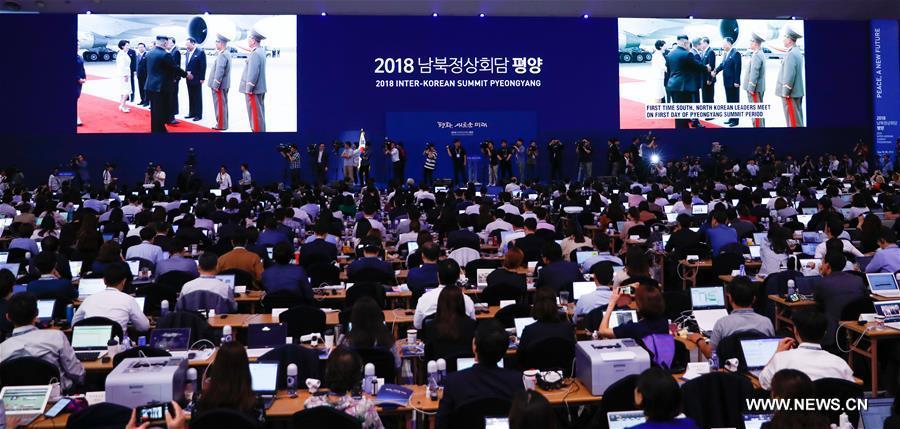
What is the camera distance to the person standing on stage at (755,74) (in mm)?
26547

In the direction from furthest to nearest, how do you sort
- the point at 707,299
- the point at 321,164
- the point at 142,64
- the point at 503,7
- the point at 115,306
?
the point at 503,7 < the point at 321,164 < the point at 142,64 < the point at 707,299 < the point at 115,306

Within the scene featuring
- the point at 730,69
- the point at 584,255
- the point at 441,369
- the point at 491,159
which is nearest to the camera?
the point at 441,369

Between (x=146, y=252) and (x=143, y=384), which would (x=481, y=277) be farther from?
(x=143, y=384)

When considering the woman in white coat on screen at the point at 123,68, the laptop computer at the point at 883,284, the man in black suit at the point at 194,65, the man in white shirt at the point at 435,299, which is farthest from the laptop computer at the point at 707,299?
the woman in white coat on screen at the point at 123,68

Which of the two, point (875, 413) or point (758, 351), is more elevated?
point (758, 351)

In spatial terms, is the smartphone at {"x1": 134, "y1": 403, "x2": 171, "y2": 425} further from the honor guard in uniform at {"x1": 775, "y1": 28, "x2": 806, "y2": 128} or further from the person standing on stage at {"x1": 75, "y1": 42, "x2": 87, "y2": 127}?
the honor guard in uniform at {"x1": 775, "y1": 28, "x2": 806, "y2": 128}

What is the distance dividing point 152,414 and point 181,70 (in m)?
22.5

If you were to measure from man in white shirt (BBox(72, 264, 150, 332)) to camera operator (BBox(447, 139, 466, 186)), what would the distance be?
61.5ft

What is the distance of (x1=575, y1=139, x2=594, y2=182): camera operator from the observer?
84.6ft

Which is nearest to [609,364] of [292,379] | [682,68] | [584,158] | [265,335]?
[292,379]

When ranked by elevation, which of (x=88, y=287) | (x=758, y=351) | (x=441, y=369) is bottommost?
(x=441, y=369)

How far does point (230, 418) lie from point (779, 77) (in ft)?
88.5

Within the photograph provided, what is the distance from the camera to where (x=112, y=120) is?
2489 cm

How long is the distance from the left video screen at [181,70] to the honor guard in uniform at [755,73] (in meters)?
15.5
